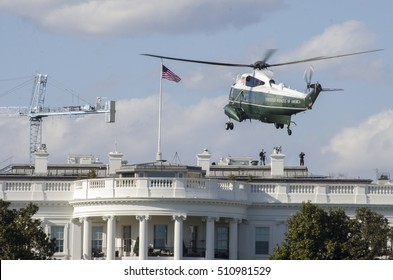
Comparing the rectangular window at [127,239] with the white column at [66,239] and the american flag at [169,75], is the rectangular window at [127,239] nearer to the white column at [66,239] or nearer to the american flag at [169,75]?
the white column at [66,239]

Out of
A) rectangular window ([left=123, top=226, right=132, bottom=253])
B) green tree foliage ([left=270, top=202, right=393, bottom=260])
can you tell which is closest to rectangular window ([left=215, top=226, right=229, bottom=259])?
rectangular window ([left=123, top=226, right=132, bottom=253])

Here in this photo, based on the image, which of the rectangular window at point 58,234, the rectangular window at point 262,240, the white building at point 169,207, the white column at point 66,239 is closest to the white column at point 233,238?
the white building at point 169,207

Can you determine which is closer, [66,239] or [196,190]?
[196,190]

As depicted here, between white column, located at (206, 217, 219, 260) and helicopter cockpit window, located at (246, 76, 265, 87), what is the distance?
Result: 11.2 meters

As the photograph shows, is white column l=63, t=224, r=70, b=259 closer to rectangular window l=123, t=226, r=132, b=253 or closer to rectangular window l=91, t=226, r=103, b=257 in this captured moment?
rectangular window l=91, t=226, r=103, b=257

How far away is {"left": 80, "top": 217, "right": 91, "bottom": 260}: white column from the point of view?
14838 centimetres

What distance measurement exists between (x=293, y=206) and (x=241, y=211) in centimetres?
429

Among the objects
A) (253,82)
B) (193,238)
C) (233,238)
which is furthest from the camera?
(193,238)

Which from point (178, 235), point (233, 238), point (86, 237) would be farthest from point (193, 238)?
point (86, 237)

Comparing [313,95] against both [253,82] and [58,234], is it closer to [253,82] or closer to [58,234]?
[253,82]

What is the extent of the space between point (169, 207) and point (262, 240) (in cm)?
926

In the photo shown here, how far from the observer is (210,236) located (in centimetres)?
14925
